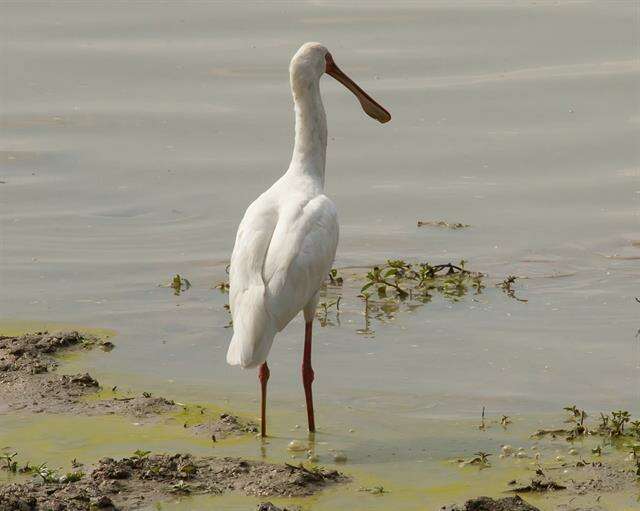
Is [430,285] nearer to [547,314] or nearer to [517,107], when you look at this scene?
[547,314]

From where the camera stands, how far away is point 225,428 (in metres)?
8.69

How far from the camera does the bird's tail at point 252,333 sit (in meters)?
8.43

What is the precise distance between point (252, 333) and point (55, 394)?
1.39 metres

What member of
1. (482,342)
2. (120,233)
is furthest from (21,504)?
(120,233)

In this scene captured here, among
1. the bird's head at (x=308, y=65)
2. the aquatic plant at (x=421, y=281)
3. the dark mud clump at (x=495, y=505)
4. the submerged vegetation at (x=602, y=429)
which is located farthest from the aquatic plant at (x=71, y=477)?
the aquatic plant at (x=421, y=281)

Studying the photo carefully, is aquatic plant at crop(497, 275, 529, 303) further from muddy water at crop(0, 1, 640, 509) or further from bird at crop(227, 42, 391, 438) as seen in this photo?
bird at crop(227, 42, 391, 438)

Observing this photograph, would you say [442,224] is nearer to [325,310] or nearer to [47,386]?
[325,310]

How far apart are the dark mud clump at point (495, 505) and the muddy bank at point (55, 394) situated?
1.76 metres

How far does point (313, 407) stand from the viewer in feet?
29.9

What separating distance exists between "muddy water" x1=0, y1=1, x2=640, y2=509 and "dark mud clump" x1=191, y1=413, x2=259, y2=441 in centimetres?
26

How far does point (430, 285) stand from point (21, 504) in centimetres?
483

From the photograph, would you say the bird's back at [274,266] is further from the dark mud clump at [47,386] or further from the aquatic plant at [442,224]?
the aquatic plant at [442,224]

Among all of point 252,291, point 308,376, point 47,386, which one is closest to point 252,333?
point 252,291

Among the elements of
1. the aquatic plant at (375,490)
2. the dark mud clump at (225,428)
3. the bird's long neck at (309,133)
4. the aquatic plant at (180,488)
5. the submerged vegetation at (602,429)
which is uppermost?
the bird's long neck at (309,133)
